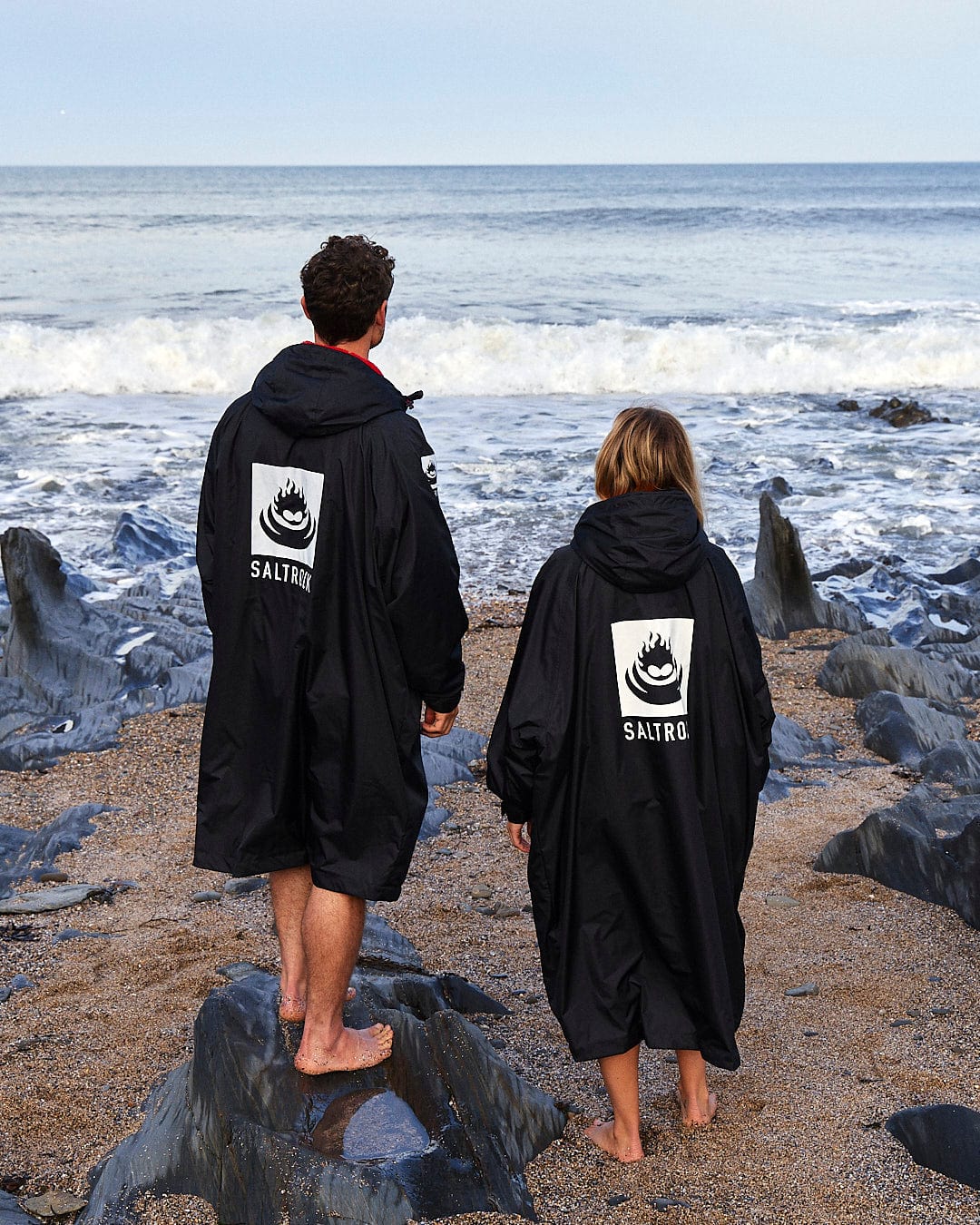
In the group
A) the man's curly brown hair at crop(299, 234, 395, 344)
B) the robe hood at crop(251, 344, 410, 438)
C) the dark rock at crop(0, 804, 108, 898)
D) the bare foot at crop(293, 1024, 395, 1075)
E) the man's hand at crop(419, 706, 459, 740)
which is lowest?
the dark rock at crop(0, 804, 108, 898)

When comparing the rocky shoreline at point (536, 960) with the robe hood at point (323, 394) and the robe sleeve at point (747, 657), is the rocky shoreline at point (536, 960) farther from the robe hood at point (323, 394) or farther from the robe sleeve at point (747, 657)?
the robe hood at point (323, 394)

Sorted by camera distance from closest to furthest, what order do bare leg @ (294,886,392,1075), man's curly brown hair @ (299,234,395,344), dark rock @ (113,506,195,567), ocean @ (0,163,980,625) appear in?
man's curly brown hair @ (299,234,395,344), bare leg @ (294,886,392,1075), dark rock @ (113,506,195,567), ocean @ (0,163,980,625)

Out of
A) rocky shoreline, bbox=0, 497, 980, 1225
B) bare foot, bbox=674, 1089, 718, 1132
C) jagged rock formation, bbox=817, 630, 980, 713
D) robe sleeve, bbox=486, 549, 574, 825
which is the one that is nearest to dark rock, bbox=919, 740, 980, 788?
rocky shoreline, bbox=0, 497, 980, 1225

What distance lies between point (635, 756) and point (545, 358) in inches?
733

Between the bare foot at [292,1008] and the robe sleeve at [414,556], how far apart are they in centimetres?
90

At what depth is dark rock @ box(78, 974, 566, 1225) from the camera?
2607 mm

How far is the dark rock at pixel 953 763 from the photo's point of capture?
5.62 meters

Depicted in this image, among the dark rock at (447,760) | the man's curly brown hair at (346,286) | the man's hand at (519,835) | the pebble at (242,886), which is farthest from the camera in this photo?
the dark rock at (447,760)

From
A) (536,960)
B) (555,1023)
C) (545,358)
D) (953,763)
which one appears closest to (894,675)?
(953,763)

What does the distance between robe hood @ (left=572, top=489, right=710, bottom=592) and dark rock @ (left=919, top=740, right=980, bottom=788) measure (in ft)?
11.0

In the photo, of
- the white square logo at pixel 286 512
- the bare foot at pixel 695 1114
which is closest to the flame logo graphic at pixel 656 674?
the white square logo at pixel 286 512

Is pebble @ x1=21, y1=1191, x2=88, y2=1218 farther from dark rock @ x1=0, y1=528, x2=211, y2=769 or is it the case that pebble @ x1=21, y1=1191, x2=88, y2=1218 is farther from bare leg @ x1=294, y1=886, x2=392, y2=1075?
dark rock @ x1=0, y1=528, x2=211, y2=769

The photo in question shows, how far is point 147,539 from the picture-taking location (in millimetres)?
10320

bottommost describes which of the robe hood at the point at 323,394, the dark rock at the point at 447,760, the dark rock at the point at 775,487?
the dark rock at the point at 447,760
